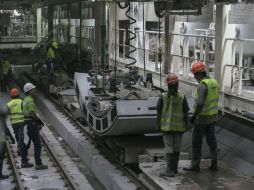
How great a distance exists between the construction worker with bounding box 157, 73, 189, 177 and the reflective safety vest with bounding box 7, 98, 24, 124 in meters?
4.17

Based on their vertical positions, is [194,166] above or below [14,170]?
above

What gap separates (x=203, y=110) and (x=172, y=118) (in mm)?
504

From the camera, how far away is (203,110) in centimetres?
795

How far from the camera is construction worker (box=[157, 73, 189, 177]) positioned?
25.8ft

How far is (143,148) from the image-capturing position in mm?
10539

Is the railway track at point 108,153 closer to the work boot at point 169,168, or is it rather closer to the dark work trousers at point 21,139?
the work boot at point 169,168

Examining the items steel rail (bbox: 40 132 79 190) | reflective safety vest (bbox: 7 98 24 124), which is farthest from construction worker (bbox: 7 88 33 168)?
steel rail (bbox: 40 132 79 190)

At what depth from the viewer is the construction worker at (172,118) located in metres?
7.86

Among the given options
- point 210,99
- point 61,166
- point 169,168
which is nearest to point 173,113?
point 210,99

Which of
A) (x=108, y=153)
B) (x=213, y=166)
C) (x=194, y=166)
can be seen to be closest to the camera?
(x=194, y=166)

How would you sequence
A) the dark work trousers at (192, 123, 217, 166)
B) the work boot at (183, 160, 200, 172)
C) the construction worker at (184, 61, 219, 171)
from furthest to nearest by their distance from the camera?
the work boot at (183, 160, 200, 172), the dark work trousers at (192, 123, 217, 166), the construction worker at (184, 61, 219, 171)

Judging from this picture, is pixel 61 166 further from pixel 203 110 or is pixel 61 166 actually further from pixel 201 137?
pixel 203 110

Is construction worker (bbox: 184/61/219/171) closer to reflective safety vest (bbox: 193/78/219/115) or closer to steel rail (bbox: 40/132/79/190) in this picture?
reflective safety vest (bbox: 193/78/219/115)

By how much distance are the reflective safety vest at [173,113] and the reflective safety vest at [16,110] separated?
4214 mm
